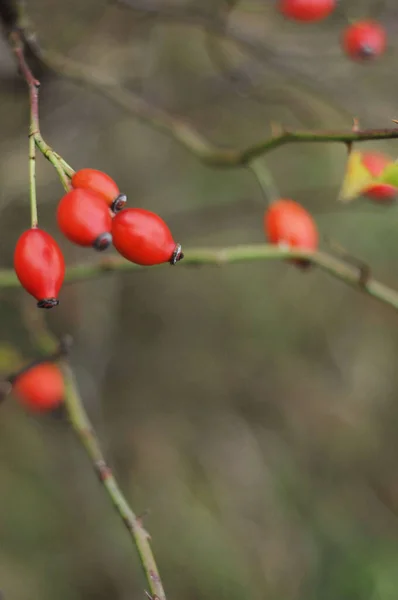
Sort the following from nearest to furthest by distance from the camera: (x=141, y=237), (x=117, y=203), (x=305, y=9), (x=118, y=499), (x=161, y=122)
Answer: (x=141, y=237) → (x=117, y=203) → (x=118, y=499) → (x=161, y=122) → (x=305, y=9)

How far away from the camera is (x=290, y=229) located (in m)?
2.00

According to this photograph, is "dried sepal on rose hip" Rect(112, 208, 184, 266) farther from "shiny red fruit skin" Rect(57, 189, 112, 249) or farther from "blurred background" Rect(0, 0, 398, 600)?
"blurred background" Rect(0, 0, 398, 600)

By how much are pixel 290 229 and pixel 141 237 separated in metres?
0.98

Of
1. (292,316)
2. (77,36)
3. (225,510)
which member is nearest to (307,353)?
(292,316)

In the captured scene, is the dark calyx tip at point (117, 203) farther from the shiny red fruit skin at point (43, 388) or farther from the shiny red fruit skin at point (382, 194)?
the shiny red fruit skin at point (43, 388)

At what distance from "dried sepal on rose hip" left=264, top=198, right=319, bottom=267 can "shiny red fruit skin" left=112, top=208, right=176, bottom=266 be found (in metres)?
0.88

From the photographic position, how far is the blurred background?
3.45m

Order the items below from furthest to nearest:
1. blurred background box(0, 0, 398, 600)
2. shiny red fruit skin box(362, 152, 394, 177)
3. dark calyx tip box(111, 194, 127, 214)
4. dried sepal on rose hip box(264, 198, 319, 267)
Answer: blurred background box(0, 0, 398, 600)
dried sepal on rose hip box(264, 198, 319, 267)
shiny red fruit skin box(362, 152, 394, 177)
dark calyx tip box(111, 194, 127, 214)

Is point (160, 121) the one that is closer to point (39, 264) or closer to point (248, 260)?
point (248, 260)

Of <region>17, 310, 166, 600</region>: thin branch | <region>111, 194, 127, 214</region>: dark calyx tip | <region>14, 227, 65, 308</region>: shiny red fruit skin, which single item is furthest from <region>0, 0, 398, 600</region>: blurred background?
<region>14, 227, 65, 308</region>: shiny red fruit skin

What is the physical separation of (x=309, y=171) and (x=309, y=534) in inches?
106

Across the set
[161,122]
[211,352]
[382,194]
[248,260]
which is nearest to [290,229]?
[248,260]

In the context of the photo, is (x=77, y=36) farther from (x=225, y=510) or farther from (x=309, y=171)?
A: (x=225, y=510)

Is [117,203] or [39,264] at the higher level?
[117,203]
